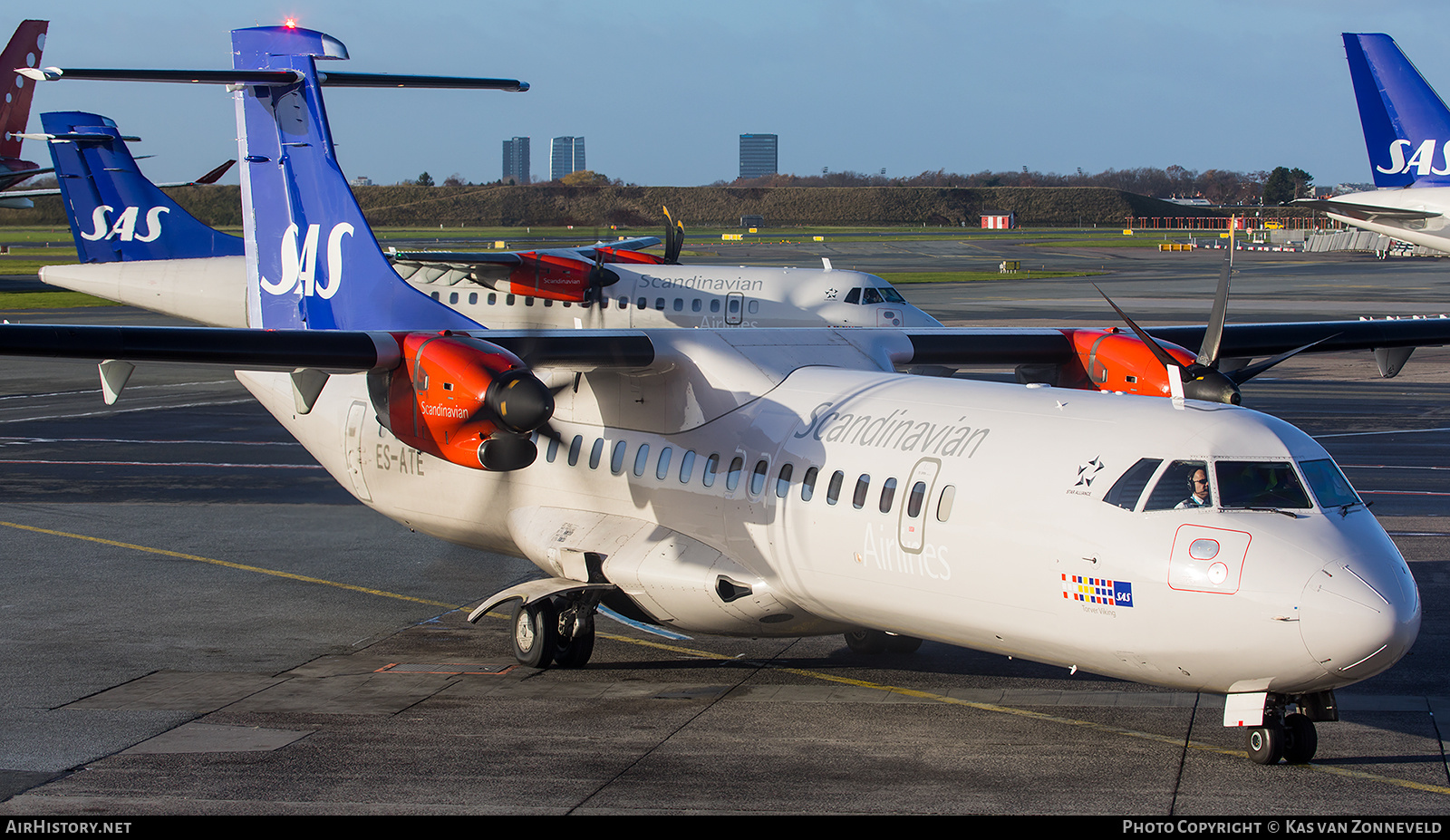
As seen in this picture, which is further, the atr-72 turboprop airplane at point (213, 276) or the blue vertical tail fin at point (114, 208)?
the blue vertical tail fin at point (114, 208)

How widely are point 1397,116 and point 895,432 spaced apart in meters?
27.7

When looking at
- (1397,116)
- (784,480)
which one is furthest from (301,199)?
(1397,116)

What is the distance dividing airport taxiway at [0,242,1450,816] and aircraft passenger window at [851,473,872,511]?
1.86m

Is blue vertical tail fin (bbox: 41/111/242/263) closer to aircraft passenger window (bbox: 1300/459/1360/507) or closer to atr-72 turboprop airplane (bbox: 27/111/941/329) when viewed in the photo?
atr-72 turboprop airplane (bbox: 27/111/941/329)

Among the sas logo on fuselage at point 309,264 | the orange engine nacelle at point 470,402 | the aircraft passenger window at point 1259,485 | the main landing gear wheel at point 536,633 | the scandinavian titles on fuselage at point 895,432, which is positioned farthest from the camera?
the sas logo on fuselage at point 309,264

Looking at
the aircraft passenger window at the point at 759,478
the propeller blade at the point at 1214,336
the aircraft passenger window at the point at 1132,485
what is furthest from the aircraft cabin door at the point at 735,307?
the aircraft passenger window at the point at 1132,485

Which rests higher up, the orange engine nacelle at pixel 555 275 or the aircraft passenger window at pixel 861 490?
the orange engine nacelle at pixel 555 275

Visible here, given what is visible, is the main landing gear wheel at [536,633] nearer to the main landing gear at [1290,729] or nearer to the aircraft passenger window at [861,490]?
the aircraft passenger window at [861,490]

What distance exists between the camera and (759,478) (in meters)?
11.7

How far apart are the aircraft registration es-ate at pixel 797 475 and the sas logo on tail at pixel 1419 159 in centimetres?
2169

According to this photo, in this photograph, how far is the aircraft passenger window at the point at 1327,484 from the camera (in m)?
9.04

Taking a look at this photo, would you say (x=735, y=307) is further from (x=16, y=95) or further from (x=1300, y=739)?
(x=16, y=95)

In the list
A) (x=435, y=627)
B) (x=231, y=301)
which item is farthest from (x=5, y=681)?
(x=231, y=301)
